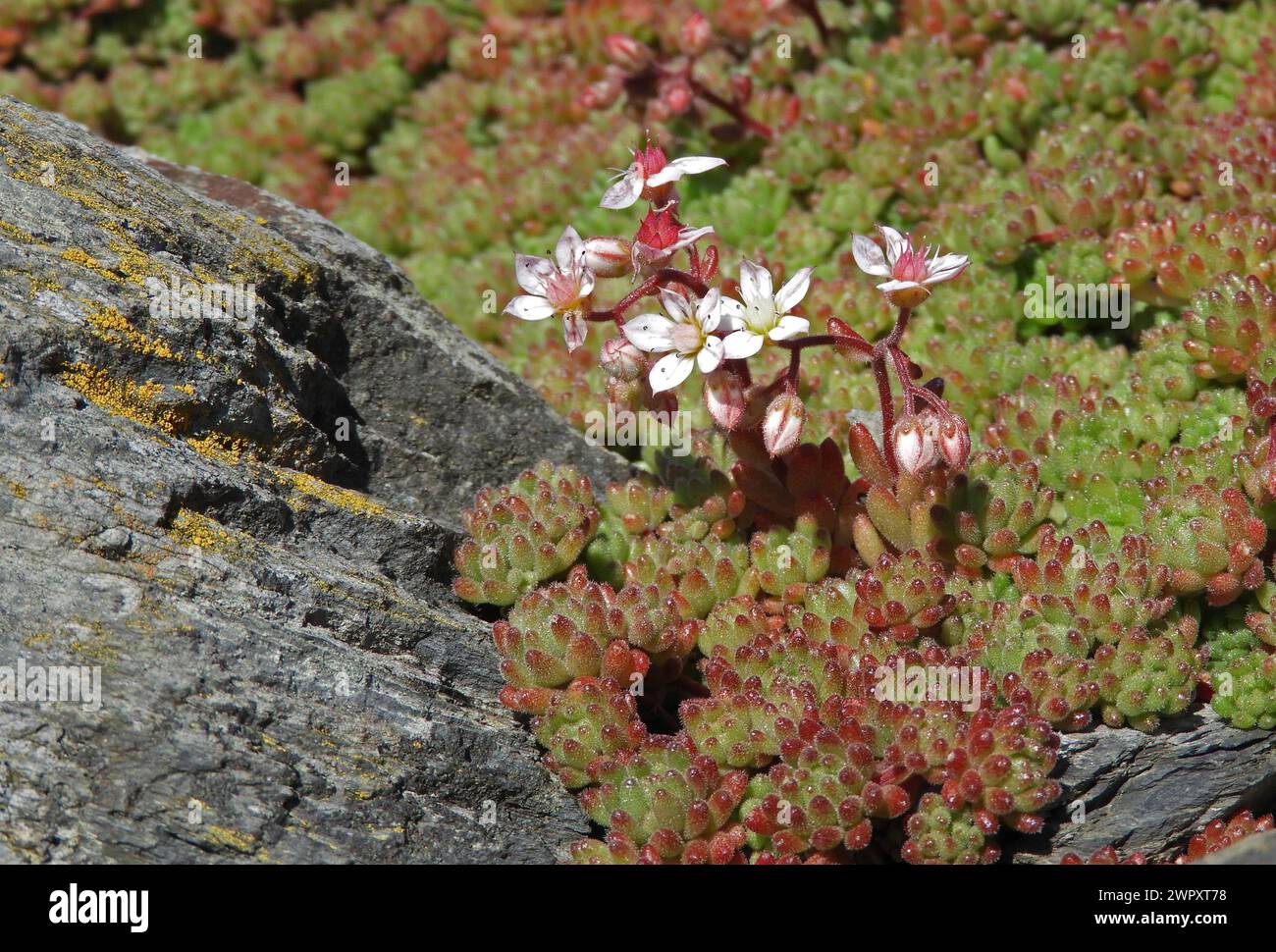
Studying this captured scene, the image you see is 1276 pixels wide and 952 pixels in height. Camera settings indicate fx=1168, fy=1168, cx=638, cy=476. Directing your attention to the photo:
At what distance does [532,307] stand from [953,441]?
4.90 feet

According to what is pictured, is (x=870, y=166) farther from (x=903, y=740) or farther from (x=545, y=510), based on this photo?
(x=903, y=740)

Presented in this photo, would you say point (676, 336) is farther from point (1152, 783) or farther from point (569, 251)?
point (1152, 783)

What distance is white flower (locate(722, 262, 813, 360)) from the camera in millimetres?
3729

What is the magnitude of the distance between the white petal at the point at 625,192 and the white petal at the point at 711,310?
47 centimetres

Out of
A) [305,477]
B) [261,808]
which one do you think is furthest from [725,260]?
[261,808]

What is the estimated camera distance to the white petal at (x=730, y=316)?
3801 mm

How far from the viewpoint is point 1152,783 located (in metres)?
3.96

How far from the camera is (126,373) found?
366 centimetres

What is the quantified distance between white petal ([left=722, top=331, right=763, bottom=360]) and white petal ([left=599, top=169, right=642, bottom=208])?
62cm

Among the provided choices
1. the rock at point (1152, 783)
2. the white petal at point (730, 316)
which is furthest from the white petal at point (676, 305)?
the rock at point (1152, 783)

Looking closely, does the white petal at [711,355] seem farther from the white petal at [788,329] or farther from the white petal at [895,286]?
the white petal at [895,286]

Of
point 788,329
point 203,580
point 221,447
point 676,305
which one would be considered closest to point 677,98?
point 676,305

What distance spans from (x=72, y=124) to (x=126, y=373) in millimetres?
1383

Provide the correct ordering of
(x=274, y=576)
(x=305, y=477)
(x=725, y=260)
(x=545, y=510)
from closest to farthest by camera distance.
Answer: (x=274, y=576) < (x=305, y=477) < (x=545, y=510) < (x=725, y=260)
